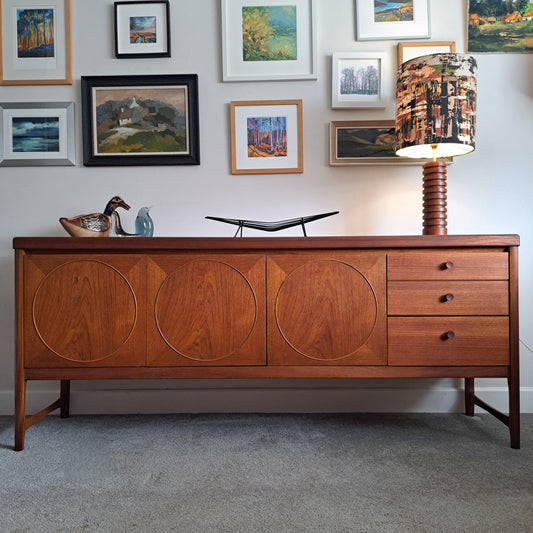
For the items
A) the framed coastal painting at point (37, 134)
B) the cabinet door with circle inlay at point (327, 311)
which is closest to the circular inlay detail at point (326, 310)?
the cabinet door with circle inlay at point (327, 311)

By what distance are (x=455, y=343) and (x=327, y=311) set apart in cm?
48

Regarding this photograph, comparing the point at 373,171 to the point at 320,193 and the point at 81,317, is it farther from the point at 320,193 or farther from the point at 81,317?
the point at 81,317

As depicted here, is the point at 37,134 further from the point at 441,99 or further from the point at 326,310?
the point at 441,99

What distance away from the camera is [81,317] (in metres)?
1.47

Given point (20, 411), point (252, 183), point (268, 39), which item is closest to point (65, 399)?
point (20, 411)

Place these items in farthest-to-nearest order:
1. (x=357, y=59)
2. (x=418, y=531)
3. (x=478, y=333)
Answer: (x=357, y=59) → (x=478, y=333) → (x=418, y=531)

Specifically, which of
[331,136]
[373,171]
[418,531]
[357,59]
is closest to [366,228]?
[373,171]

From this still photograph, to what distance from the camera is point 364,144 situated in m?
1.94

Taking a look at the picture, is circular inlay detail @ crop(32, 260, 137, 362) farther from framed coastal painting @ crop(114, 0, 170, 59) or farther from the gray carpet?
framed coastal painting @ crop(114, 0, 170, 59)

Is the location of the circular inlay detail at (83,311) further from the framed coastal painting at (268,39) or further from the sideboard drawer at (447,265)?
the framed coastal painting at (268,39)

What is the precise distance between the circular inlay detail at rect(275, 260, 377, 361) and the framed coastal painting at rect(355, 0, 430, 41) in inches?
47.6

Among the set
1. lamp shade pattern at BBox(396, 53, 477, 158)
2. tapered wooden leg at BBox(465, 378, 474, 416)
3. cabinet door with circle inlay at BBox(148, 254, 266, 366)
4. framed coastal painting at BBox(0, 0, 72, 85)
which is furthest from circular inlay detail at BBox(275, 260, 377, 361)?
framed coastal painting at BBox(0, 0, 72, 85)

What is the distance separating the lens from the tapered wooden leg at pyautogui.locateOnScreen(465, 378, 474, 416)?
184 centimetres

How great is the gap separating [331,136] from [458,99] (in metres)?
0.57
